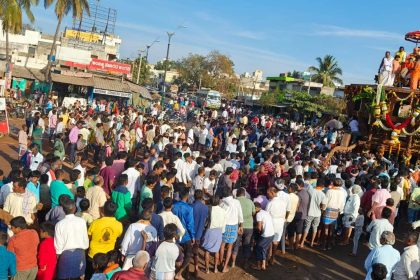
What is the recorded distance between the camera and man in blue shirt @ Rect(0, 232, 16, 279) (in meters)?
4.63

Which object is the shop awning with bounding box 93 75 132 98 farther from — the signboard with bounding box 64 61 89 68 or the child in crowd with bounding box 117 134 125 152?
the child in crowd with bounding box 117 134 125 152

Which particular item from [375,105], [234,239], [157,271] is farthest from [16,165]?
[375,105]

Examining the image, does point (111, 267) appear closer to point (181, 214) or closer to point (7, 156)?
point (181, 214)

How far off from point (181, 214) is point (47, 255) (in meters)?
2.17

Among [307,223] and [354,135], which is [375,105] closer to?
[354,135]

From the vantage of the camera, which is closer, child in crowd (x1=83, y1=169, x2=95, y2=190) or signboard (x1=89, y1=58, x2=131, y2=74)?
child in crowd (x1=83, y1=169, x2=95, y2=190)

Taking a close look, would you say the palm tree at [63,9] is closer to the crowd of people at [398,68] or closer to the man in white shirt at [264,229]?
the crowd of people at [398,68]

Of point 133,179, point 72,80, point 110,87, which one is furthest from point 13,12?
point 133,179

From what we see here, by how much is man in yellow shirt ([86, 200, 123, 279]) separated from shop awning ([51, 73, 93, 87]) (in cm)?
2553

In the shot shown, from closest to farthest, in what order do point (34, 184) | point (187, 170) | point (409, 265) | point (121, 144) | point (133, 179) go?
point (409, 265)
point (34, 184)
point (133, 179)
point (187, 170)
point (121, 144)

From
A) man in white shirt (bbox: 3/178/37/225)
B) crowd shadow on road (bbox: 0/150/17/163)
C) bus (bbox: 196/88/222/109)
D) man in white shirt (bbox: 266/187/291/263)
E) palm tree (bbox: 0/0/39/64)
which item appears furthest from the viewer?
bus (bbox: 196/88/222/109)

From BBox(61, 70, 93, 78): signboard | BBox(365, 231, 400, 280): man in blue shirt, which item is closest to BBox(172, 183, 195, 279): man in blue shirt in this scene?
BBox(365, 231, 400, 280): man in blue shirt

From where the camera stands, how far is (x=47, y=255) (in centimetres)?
524

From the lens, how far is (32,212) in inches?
244
